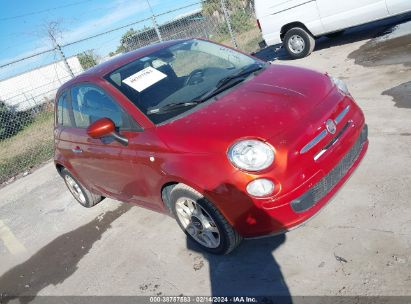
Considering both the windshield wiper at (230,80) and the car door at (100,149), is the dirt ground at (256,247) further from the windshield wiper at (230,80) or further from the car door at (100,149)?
the windshield wiper at (230,80)

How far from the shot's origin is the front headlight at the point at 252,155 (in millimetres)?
2891

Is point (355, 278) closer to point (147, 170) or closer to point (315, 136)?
point (315, 136)

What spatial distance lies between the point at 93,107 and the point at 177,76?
37.7 inches

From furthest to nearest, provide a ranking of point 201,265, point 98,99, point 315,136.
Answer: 1. point 98,99
2. point 201,265
3. point 315,136

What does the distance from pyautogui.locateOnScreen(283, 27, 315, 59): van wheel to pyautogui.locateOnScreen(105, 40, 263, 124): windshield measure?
5411 mm

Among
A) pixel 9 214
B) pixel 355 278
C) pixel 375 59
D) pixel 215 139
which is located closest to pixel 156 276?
pixel 215 139

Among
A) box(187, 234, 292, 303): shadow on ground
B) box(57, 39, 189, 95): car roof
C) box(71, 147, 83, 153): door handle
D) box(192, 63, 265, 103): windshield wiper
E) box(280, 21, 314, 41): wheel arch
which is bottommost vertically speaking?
box(187, 234, 292, 303): shadow on ground

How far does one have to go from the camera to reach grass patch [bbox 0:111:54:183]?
9180 millimetres

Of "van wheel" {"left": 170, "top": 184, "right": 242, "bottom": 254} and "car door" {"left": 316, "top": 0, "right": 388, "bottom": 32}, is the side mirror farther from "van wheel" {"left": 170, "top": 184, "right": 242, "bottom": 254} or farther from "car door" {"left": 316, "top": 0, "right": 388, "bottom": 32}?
"car door" {"left": 316, "top": 0, "right": 388, "bottom": 32}

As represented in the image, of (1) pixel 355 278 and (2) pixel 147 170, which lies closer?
(1) pixel 355 278

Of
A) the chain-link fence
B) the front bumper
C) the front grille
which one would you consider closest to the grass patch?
the chain-link fence

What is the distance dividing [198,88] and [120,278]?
1.93 m

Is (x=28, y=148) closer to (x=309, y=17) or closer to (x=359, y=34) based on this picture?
(x=309, y=17)

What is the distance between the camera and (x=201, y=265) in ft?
11.5
